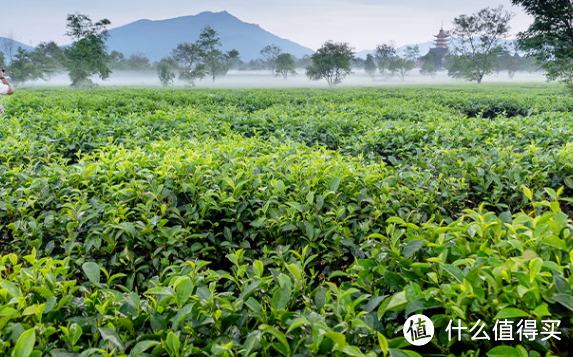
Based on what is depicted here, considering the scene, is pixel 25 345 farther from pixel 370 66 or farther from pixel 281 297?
pixel 370 66

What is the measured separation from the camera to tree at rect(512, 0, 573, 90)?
20.9 m

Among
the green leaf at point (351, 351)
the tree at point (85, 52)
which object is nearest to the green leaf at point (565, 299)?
the green leaf at point (351, 351)

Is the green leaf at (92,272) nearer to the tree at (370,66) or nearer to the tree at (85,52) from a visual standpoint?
the tree at (85,52)

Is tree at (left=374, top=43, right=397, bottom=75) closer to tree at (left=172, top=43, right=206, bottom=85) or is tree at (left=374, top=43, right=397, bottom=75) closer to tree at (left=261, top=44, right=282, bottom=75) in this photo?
tree at (left=261, top=44, right=282, bottom=75)

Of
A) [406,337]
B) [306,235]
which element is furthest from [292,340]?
[306,235]

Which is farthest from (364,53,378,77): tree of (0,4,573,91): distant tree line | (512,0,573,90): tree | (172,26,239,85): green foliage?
(512,0,573,90): tree

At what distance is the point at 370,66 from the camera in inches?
3831

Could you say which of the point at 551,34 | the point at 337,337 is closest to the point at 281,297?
the point at 337,337

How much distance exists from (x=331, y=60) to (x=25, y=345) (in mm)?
58883

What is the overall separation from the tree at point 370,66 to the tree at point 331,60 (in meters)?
41.6

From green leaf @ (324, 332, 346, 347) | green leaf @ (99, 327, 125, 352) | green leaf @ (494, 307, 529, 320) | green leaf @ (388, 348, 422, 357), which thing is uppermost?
green leaf @ (494, 307, 529, 320)

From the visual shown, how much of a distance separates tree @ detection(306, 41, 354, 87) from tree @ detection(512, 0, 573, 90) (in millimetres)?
35291

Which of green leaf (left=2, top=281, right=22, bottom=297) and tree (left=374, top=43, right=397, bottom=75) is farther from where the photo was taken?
tree (left=374, top=43, right=397, bottom=75)

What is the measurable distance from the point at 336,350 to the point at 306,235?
1.01 meters
